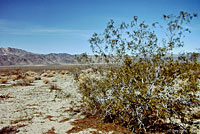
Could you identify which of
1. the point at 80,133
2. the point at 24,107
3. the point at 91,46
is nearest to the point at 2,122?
the point at 24,107

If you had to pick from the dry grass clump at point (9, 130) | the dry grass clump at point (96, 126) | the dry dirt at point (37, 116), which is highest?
the dry grass clump at point (96, 126)

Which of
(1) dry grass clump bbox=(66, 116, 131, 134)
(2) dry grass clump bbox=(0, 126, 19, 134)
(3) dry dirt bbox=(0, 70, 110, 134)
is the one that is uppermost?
(1) dry grass clump bbox=(66, 116, 131, 134)

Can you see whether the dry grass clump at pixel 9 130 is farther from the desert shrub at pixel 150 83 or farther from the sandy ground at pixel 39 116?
the desert shrub at pixel 150 83

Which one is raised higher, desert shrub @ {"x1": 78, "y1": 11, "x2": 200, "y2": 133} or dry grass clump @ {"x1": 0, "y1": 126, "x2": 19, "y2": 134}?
desert shrub @ {"x1": 78, "y1": 11, "x2": 200, "y2": 133}

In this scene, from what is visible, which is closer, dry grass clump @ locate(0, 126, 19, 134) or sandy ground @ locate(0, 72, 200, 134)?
dry grass clump @ locate(0, 126, 19, 134)

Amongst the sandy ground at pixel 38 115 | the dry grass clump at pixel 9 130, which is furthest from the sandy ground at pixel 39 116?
the dry grass clump at pixel 9 130

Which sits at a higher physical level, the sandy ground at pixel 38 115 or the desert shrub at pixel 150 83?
the desert shrub at pixel 150 83

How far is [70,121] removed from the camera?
26.8 feet

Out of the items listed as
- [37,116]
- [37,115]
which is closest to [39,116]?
[37,116]

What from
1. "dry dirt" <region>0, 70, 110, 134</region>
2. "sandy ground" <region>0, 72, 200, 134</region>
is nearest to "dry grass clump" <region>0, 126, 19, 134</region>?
"dry dirt" <region>0, 70, 110, 134</region>

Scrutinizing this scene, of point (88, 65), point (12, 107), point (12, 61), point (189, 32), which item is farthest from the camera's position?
point (12, 61)

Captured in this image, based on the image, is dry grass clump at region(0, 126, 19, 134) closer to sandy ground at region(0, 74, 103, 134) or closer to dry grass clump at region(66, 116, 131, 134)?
sandy ground at region(0, 74, 103, 134)

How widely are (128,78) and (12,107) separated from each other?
26.6 ft

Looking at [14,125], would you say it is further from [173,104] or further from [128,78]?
[173,104]
